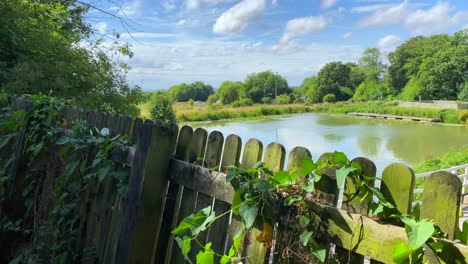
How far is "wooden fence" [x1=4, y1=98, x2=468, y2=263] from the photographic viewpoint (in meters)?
1.08

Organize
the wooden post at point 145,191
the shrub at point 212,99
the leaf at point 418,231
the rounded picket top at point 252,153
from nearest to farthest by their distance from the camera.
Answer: the leaf at point 418,231
the rounded picket top at point 252,153
the wooden post at point 145,191
the shrub at point 212,99

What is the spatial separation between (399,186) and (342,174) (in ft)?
0.55

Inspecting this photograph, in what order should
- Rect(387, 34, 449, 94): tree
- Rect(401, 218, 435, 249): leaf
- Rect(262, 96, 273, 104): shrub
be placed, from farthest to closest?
Rect(262, 96, 273, 104): shrub, Rect(387, 34, 449, 94): tree, Rect(401, 218, 435, 249): leaf

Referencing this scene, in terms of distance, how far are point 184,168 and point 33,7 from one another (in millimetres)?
5324

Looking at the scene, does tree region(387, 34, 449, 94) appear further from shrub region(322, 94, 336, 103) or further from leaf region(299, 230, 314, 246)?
leaf region(299, 230, 314, 246)

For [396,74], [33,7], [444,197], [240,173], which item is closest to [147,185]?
[240,173]

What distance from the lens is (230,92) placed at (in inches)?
3076

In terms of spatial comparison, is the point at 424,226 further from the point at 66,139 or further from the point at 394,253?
the point at 66,139

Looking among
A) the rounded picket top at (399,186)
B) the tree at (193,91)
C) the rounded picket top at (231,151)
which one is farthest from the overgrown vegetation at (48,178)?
the tree at (193,91)

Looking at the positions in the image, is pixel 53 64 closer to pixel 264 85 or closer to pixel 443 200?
pixel 443 200

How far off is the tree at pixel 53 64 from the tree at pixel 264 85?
250ft

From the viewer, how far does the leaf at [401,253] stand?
101cm

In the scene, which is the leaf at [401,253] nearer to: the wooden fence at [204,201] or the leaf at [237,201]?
the wooden fence at [204,201]

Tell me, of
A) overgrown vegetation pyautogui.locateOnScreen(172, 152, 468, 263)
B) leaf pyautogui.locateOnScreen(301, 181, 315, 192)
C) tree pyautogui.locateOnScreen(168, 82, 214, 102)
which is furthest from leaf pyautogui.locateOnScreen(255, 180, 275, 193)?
tree pyautogui.locateOnScreen(168, 82, 214, 102)
